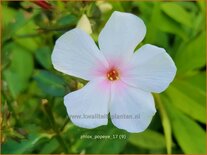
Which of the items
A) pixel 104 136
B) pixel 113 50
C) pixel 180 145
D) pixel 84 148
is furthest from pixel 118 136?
pixel 180 145

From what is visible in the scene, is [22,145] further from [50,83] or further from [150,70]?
[150,70]

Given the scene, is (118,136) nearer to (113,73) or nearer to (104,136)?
(104,136)

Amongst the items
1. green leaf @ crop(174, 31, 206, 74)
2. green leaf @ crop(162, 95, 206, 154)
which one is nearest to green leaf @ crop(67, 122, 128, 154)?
green leaf @ crop(162, 95, 206, 154)

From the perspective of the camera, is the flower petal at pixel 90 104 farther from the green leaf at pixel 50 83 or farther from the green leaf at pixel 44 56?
the green leaf at pixel 44 56

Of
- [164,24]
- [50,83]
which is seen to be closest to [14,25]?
[50,83]

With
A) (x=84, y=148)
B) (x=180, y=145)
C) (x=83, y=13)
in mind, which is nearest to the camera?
(x=83, y=13)

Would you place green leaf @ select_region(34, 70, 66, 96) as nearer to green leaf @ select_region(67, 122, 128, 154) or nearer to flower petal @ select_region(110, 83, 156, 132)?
green leaf @ select_region(67, 122, 128, 154)

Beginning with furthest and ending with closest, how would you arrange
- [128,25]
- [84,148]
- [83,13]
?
[84,148]
[83,13]
[128,25]
